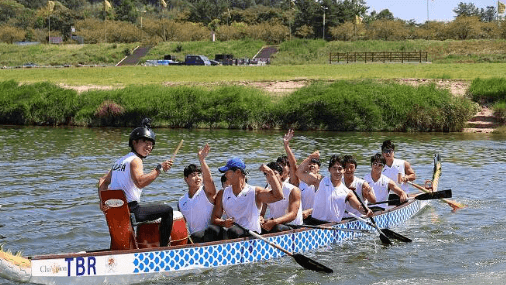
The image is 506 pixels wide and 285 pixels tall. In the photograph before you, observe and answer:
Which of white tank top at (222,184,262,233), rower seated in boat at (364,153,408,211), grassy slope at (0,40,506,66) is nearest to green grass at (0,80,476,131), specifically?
rower seated in boat at (364,153,408,211)

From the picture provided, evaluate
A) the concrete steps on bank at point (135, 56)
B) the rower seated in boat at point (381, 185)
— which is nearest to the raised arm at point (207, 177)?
the rower seated in boat at point (381, 185)

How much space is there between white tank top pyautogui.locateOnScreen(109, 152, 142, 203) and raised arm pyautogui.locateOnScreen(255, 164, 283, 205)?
2057mm

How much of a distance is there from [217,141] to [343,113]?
745cm

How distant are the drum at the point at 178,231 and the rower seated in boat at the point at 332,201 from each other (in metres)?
3.14

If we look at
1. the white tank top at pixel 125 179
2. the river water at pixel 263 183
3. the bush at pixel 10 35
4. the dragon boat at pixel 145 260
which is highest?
the bush at pixel 10 35

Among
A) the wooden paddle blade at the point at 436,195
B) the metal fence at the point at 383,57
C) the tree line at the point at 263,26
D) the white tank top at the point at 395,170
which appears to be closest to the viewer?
the white tank top at the point at 395,170

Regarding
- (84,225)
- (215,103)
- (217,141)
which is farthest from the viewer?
(215,103)

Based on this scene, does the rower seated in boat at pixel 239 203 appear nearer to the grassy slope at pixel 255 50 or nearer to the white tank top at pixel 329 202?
the white tank top at pixel 329 202

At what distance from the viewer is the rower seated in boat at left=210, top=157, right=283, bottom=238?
12688mm

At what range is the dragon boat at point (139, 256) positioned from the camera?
1173cm

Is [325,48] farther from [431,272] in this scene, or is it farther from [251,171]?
[431,272]

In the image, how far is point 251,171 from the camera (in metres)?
25.6

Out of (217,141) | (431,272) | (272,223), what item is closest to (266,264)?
(272,223)

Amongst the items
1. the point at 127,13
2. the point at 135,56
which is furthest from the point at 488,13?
the point at 135,56
